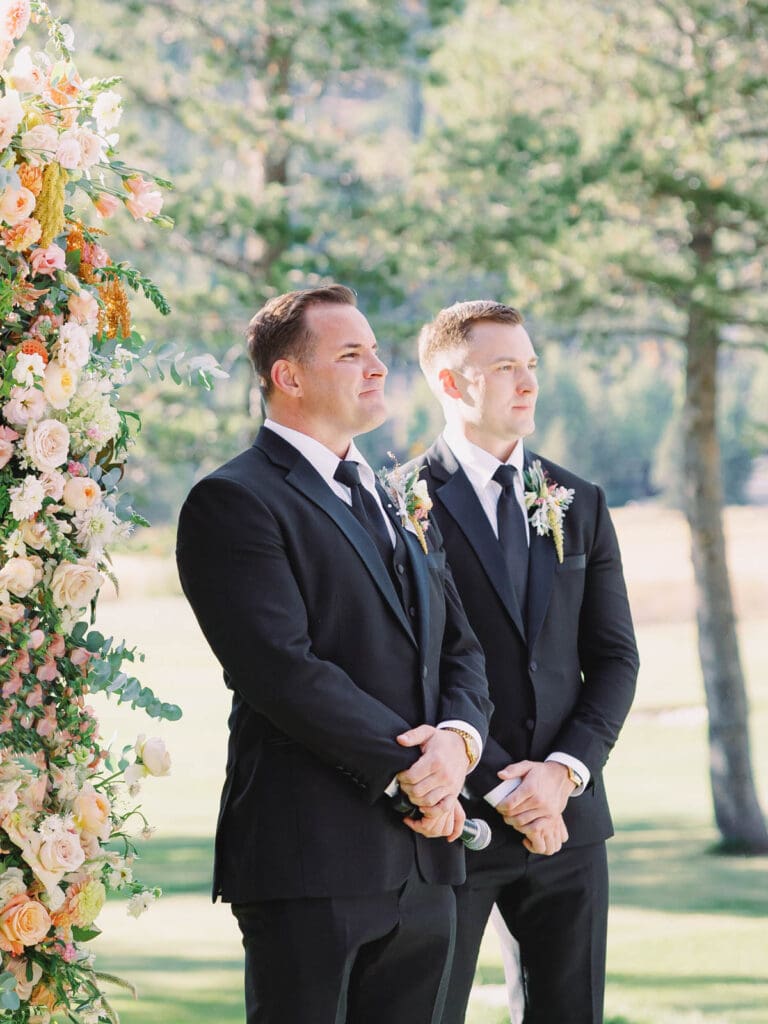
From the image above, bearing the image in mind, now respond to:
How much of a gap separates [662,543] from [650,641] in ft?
27.3

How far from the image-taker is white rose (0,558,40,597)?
2357mm

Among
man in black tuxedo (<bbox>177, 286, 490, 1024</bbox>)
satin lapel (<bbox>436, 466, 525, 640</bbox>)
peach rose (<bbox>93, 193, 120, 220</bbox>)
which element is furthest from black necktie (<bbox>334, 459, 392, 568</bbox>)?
peach rose (<bbox>93, 193, 120, 220</bbox>)

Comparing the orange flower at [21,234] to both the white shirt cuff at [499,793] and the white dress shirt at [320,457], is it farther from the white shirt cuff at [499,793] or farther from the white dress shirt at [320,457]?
the white shirt cuff at [499,793]

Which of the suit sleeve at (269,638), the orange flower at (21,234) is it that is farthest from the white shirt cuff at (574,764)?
the orange flower at (21,234)

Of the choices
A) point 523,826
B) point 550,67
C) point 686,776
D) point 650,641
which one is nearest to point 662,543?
point 650,641

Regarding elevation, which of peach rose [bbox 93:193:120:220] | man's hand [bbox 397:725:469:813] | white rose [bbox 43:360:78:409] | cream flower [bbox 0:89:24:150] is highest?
cream flower [bbox 0:89:24:150]

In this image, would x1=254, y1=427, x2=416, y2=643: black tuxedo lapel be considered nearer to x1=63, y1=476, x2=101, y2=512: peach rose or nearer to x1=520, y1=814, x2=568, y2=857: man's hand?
x1=63, y1=476, x2=101, y2=512: peach rose

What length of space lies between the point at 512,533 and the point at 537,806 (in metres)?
0.60

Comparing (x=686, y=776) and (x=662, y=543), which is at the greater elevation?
(x=662, y=543)

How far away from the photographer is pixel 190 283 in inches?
377

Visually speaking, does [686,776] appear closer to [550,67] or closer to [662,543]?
[550,67]

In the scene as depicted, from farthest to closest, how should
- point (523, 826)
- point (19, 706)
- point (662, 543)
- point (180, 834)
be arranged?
point (662, 543) → point (180, 834) → point (523, 826) → point (19, 706)

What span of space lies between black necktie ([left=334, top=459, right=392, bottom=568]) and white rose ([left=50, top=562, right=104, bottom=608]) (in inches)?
22.2

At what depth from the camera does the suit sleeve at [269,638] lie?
254 cm
